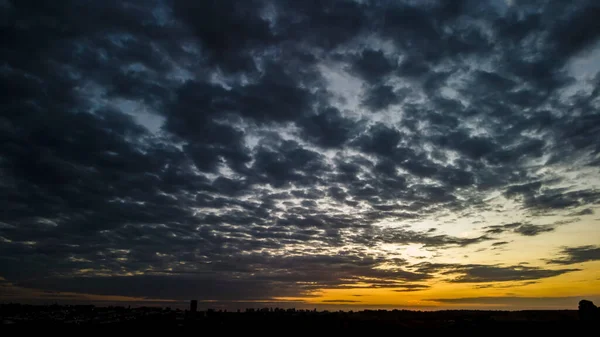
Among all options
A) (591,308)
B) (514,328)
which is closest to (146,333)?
(514,328)

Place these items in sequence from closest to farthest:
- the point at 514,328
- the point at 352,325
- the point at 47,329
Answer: the point at 47,329 → the point at 514,328 → the point at 352,325

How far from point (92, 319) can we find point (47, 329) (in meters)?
11.7

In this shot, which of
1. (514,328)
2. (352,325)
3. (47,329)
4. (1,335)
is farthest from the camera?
(352,325)

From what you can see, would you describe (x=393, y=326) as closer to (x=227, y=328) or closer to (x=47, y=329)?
(x=227, y=328)

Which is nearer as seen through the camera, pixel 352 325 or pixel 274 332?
pixel 274 332

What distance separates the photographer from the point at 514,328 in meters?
54.8

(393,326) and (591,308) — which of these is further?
(393,326)

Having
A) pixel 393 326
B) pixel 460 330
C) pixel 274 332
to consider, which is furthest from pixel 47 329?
pixel 460 330

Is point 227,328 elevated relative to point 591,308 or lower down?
lower down

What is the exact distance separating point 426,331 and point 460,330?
4.99 meters

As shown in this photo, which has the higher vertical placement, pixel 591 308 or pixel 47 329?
pixel 591 308

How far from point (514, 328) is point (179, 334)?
46.1 metres

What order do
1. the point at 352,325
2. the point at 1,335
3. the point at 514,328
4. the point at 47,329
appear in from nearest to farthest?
the point at 1,335 → the point at 47,329 → the point at 514,328 → the point at 352,325

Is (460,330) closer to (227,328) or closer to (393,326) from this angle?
(393,326)
